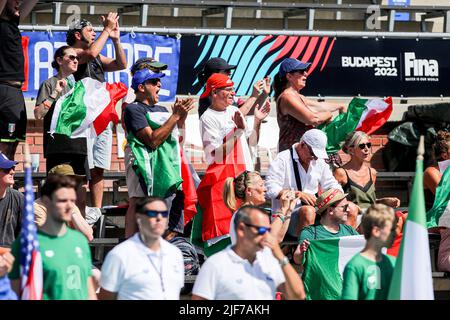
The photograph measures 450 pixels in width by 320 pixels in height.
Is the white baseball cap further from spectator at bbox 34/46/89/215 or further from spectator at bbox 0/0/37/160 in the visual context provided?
spectator at bbox 0/0/37/160

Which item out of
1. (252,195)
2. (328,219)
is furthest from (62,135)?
(328,219)

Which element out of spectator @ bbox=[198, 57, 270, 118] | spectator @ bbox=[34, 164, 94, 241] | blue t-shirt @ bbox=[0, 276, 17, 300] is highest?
spectator @ bbox=[198, 57, 270, 118]

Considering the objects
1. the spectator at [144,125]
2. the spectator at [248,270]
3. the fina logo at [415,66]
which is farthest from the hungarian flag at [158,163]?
the fina logo at [415,66]

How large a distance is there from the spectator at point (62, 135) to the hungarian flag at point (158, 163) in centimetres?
64

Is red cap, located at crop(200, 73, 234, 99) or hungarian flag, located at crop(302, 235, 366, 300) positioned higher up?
red cap, located at crop(200, 73, 234, 99)

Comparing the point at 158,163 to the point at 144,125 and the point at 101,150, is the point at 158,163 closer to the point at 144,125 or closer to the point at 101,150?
the point at 144,125

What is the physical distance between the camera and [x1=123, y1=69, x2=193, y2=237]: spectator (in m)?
10.2

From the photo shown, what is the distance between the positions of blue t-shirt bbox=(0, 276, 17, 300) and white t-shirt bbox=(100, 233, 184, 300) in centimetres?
60

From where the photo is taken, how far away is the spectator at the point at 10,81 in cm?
1073

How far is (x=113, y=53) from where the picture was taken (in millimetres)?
12789

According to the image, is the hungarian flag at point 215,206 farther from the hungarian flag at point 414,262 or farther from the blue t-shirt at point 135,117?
the hungarian flag at point 414,262

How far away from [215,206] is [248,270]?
294cm

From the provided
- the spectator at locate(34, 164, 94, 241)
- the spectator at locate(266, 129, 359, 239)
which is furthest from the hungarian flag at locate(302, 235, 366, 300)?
the spectator at locate(34, 164, 94, 241)

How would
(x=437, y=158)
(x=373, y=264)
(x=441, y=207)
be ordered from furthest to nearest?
(x=437, y=158) → (x=441, y=207) → (x=373, y=264)
